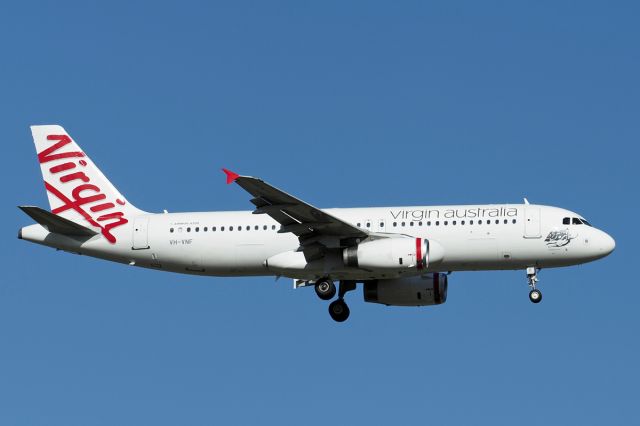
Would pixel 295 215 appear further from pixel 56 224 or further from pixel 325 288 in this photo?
pixel 56 224

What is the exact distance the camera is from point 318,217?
5559cm

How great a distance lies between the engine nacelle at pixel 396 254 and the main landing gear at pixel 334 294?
2731 millimetres

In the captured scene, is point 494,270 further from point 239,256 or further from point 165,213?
point 165,213

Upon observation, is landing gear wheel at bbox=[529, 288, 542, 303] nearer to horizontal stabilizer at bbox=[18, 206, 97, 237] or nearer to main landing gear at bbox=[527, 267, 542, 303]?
main landing gear at bbox=[527, 267, 542, 303]

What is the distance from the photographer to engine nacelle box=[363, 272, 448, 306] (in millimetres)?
60625

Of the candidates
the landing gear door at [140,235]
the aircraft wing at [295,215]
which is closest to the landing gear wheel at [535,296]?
the aircraft wing at [295,215]

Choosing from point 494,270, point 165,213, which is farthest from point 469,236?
point 165,213

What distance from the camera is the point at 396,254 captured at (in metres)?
55.2

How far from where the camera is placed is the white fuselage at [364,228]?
56.2m

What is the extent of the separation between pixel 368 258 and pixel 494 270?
548 centimetres

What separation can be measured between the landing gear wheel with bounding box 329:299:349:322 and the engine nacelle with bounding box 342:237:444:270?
4.27m

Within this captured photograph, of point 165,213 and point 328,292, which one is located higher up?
point 165,213

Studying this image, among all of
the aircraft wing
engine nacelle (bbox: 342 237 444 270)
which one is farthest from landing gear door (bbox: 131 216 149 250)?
engine nacelle (bbox: 342 237 444 270)

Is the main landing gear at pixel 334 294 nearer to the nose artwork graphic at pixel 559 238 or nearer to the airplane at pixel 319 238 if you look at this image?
the airplane at pixel 319 238
